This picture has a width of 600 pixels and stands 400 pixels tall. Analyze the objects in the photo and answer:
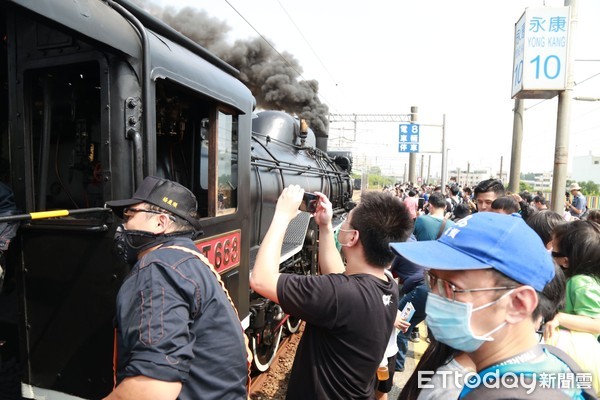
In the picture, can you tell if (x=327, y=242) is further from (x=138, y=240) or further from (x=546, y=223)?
(x=546, y=223)

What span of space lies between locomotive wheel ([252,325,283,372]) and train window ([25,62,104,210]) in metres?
2.17

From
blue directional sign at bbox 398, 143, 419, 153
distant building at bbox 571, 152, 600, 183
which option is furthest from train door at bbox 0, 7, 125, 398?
distant building at bbox 571, 152, 600, 183

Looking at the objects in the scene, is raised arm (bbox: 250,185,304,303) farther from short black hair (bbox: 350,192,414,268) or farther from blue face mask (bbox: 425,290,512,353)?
blue face mask (bbox: 425,290,512,353)

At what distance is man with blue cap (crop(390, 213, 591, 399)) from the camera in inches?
37.9

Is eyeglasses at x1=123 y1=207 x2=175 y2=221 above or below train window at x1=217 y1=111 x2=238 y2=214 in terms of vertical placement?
below

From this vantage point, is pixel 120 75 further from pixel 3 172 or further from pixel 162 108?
pixel 3 172

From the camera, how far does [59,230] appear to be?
1.96 m

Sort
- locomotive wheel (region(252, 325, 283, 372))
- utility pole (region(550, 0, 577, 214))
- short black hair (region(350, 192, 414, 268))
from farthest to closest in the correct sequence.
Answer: utility pole (region(550, 0, 577, 214))
locomotive wheel (region(252, 325, 283, 372))
short black hair (region(350, 192, 414, 268))

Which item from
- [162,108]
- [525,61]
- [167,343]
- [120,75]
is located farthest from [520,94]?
[167,343]

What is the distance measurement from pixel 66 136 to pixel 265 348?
2.93 metres

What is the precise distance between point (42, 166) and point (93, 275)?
753 mm

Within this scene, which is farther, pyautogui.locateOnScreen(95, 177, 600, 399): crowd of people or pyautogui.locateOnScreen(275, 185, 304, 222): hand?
pyautogui.locateOnScreen(275, 185, 304, 222): hand

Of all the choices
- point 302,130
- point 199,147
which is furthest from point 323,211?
point 302,130

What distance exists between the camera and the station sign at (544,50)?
5.61 m
